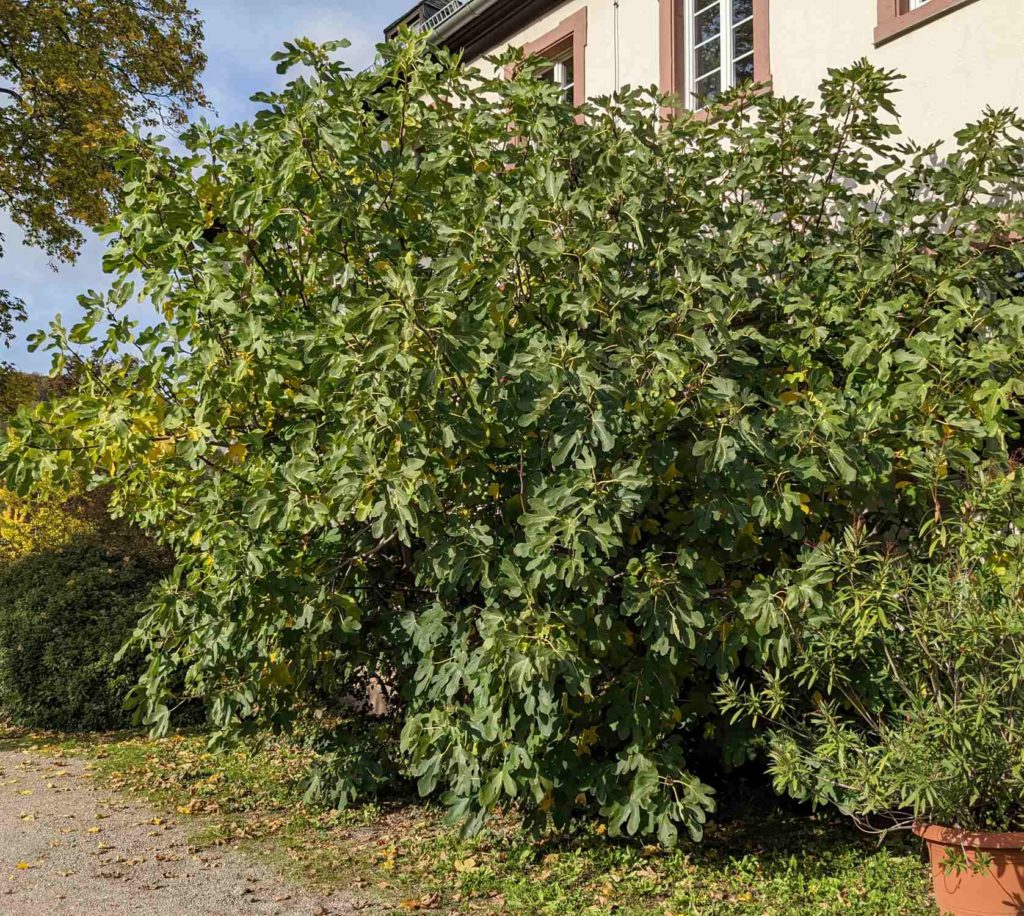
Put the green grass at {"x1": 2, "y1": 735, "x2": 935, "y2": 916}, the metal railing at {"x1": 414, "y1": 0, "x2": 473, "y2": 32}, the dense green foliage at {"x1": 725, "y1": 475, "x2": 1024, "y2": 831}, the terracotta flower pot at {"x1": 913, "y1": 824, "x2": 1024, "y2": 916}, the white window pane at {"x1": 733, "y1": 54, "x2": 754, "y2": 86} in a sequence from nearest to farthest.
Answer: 1. the dense green foliage at {"x1": 725, "y1": 475, "x2": 1024, "y2": 831}
2. the terracotta flower pot at {"x1": 913, "y1": 824, "x2": 1024, "y2": 916}
3. the green grass at {"x1": 2, "y1": 735, "x2": 935, "y2": 916}
4. the white window pane at {"x1": 733, "y1": 54, "x2": 754, "y2": 86}
5. the metal railing at {"x1": 414, "y1": 0, "x2": 473, "y2": 32}

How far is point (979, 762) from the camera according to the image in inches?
158

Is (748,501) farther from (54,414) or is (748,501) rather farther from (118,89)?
(118,89)

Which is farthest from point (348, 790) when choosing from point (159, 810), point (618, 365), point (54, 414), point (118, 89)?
point (118, 89)

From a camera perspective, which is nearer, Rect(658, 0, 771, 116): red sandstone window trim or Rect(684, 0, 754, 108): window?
Rect(684, 0, 754, 108): window

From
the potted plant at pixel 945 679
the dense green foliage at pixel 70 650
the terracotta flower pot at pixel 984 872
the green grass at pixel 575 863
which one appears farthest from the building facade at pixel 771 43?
the dense green foliage at pixel 70 650

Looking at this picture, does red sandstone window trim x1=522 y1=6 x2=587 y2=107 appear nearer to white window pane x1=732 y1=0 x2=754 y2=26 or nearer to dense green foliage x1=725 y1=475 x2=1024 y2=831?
white window pane x1=732 y1=0 x2=754 y2=26

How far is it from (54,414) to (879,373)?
12.7 feet

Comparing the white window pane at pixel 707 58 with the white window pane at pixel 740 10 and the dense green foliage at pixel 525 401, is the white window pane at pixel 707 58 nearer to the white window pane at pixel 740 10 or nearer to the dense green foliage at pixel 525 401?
the white window pane at pixel 740 10

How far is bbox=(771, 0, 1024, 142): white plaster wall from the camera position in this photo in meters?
6.04

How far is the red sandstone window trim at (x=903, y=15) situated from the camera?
20.8 ft

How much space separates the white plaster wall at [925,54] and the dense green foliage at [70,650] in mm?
7604

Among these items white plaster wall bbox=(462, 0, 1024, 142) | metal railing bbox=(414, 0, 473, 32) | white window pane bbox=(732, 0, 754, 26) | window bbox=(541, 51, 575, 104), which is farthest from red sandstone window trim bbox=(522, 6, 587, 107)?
white plaster wall bbox=(462, 0, 1024, 142)

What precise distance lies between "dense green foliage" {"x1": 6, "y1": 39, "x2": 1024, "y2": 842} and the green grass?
40cm

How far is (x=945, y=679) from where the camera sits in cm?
446
